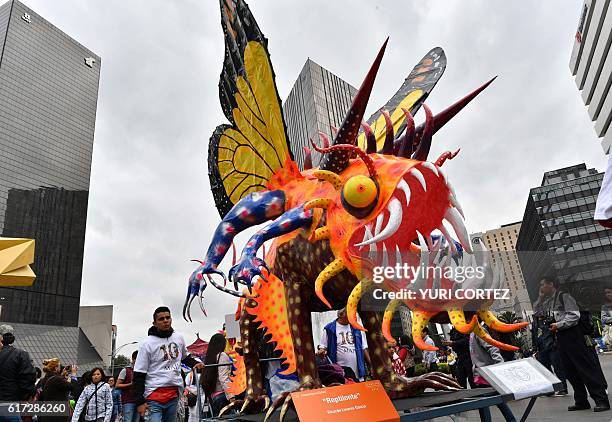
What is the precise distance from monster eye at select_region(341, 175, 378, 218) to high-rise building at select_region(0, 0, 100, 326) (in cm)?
6459

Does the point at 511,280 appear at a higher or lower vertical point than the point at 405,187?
lower

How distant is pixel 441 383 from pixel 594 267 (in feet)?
3.70

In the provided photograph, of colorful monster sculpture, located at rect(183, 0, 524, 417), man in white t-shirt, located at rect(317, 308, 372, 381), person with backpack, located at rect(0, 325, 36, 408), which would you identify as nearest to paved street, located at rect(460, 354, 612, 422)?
man in white t-shirt, located at rect(317, 308, 372, 381)

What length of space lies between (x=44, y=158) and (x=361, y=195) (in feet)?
236

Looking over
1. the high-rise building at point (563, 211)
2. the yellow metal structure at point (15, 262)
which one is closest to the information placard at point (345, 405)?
the yellow metal structure at point (15, 262)

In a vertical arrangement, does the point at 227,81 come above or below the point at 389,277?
above

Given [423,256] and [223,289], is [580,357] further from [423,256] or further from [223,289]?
[223,289]

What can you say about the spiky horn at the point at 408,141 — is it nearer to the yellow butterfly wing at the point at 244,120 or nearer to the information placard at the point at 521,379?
the yellow butterfly wing at the point at 244,120

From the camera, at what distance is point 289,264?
2.90 m

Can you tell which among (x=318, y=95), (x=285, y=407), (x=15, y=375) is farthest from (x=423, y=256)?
(x=318, y=95)

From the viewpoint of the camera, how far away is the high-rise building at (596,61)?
3997cm

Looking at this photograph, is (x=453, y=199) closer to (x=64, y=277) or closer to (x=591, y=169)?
(x=591, y=169)

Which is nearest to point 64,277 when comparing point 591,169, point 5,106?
point 5,106

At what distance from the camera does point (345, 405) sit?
211 cm
